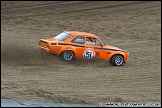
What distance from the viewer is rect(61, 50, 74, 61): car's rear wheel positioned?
20109 mm

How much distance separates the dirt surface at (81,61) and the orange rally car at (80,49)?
0.92 feet

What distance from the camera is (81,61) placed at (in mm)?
20359

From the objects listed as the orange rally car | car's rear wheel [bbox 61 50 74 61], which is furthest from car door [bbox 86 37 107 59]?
car's rear wheel [bbox 61 50 74 61]

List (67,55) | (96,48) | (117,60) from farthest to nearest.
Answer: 1. (117,60)
2. (96,48)
3. (67,55)

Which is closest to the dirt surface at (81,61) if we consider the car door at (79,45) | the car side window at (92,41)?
the car door at (79,45)

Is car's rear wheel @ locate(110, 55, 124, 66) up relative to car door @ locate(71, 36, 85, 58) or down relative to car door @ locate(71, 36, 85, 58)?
down

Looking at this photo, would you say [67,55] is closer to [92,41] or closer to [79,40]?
[79,40]

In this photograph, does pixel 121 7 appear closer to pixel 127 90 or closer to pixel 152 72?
pixel 152 72

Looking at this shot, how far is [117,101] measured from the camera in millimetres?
13242

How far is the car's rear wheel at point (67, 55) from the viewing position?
20109 mm

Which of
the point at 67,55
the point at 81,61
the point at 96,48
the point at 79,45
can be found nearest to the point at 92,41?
the point at 96,48

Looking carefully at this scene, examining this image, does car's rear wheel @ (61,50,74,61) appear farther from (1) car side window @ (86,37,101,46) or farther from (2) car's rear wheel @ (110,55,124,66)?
(2) car's rear wheel @ (110,55,124,66)

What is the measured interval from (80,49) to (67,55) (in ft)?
1.94

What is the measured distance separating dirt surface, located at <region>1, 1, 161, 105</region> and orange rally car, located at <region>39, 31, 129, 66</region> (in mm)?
280
